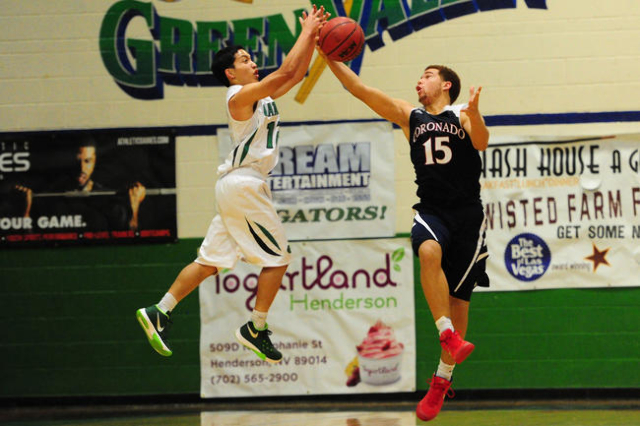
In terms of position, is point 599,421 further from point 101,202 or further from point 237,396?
point 101,202

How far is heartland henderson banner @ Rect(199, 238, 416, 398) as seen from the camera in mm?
8008

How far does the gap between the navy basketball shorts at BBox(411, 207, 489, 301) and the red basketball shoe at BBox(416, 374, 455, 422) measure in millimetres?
615

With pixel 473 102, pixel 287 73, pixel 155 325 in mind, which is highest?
pixel 287 73

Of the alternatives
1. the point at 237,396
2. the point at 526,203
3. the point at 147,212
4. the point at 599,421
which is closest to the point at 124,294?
the point at 147,212

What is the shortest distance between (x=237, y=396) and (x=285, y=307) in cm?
90

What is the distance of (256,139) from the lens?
5.91 metres

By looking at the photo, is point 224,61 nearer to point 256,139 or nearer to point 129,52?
point 256,139

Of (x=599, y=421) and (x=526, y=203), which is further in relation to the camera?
(x=526, y=203)

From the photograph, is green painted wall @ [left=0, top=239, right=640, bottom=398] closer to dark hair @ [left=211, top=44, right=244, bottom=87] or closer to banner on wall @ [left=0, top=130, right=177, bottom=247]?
banner on wall @ [left=0, top=130, right=177, bottom=247]

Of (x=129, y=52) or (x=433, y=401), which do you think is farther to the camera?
(x=129, y=52)

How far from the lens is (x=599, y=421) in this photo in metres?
6.84

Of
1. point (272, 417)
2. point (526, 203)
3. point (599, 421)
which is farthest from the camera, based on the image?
point (526, 203)

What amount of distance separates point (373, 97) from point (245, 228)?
1.19m

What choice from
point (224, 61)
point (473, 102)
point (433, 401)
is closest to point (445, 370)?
point (433, 401)
